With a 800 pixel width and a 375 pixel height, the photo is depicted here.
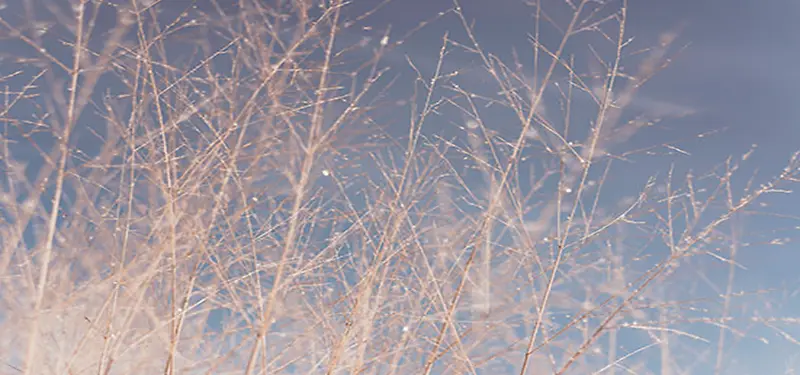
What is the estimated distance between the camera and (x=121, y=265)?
1.53 metres

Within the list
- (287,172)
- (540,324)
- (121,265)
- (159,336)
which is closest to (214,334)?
(159,336)

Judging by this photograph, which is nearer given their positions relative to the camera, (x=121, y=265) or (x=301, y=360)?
(x=121, y=265)

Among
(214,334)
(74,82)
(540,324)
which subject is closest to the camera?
(540,324)

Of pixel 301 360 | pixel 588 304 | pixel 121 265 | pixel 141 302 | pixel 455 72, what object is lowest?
pixel 301 360

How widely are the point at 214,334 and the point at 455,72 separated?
0.94 m

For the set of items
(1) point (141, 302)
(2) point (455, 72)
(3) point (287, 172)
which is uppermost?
(2) point (455, 72)

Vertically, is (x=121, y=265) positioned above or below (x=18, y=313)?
above

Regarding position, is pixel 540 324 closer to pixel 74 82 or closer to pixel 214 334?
pixel 214 334

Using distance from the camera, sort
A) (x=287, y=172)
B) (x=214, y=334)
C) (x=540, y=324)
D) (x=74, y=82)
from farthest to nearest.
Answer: (x=214, y=334) → (x=287, y=172) → (x=74, y=82) → (x=540, y=324)

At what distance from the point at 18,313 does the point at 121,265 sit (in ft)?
1.18

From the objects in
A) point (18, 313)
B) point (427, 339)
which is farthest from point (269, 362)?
point (18, 313)

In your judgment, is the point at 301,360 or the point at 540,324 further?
the point at 301,360

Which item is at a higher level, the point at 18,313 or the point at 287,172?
the point at 287,172

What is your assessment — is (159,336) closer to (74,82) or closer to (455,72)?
(74,82)
